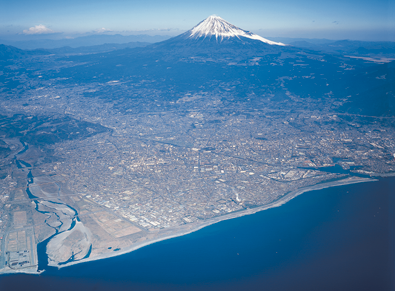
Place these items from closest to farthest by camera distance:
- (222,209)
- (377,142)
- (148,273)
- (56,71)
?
(148,273) → (222,209) → (377,142) → (56,71)

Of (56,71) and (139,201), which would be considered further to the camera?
(56,71)

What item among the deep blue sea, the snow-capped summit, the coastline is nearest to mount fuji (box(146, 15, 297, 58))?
the snow-capped summit

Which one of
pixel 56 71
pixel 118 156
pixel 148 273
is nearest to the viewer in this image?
pixel 148 273

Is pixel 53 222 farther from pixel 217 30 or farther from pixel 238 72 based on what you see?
pixel 217 30

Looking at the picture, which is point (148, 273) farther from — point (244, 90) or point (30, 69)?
point (30, 69)

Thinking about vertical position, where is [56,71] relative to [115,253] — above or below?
above

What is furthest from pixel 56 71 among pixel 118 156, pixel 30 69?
pixel 118 156

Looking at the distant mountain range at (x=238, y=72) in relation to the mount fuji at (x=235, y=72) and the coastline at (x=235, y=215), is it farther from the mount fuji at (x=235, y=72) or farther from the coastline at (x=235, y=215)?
the coastline at (x=235, y=215)
